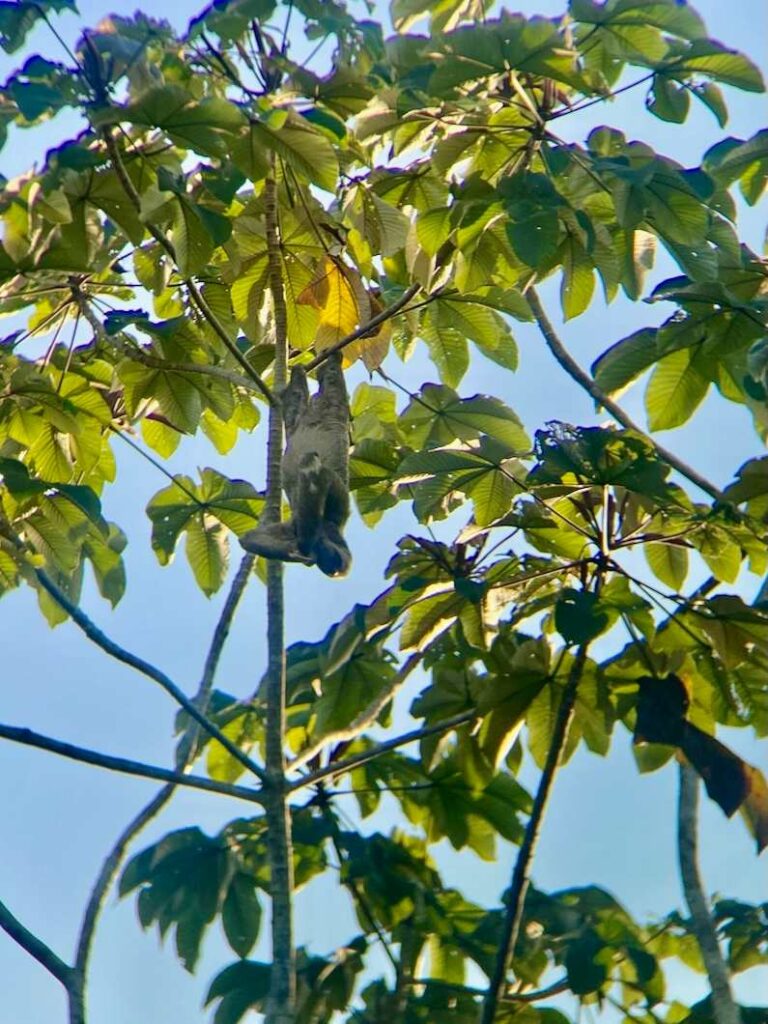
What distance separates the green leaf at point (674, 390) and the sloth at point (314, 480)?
38.8 inches

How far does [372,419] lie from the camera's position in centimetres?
406

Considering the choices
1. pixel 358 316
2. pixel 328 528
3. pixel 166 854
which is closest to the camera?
pixel 328 528

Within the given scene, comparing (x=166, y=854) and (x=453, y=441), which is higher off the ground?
(x=453, y=441)

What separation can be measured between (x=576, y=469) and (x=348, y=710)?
1.04 m

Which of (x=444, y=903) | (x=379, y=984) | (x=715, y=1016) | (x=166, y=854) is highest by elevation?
(x=166, y=854)

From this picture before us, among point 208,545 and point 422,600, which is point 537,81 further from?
point 208,545

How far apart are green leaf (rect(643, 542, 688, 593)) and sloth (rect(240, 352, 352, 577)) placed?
1121 millimetres

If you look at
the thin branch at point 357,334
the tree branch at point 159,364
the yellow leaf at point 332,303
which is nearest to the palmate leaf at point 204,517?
the tree branch at point 159,364

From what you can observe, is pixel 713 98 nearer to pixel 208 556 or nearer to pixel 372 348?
pixel 372 348

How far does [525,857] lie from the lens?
2998 mm

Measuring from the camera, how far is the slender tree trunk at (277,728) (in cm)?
267

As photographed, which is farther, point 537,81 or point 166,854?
point 166,854

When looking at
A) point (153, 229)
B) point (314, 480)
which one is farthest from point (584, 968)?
point (153, 229)

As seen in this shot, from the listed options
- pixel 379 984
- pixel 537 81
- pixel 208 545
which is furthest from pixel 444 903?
pixel 537 81
